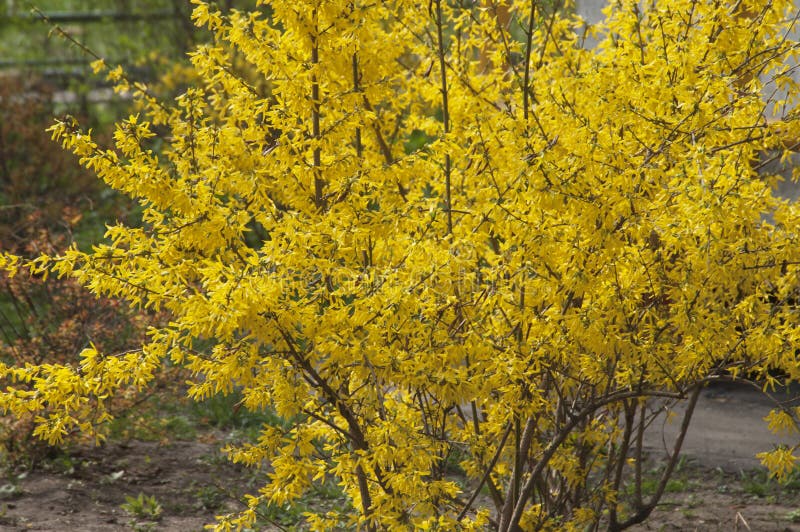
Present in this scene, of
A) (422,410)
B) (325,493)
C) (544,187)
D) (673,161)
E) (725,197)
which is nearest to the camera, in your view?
(725,197)

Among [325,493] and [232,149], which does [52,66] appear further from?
[232,149]

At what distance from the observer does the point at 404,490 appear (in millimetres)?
→ 3178

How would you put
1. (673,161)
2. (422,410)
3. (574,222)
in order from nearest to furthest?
(574,222), (673,161), (422,410)

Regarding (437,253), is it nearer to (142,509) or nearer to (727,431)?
(142,509)

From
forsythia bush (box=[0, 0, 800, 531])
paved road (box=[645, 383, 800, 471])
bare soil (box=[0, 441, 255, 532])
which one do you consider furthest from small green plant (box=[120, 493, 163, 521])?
paved road (box=[645, 383, 800, 471])

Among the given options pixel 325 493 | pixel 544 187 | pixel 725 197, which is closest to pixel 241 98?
pixel 544 187

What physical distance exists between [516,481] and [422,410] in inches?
17.8

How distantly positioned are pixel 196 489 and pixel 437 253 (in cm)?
291

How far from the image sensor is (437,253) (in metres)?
3.18

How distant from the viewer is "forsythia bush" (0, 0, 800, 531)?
3.09 m

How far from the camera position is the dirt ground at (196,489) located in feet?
16.6

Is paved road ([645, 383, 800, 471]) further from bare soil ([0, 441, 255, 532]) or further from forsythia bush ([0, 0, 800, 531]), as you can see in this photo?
bare soil ([0, 441, 255, 532])

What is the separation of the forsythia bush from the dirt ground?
1.58 m

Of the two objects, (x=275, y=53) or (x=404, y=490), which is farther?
(x=275, y=53)
